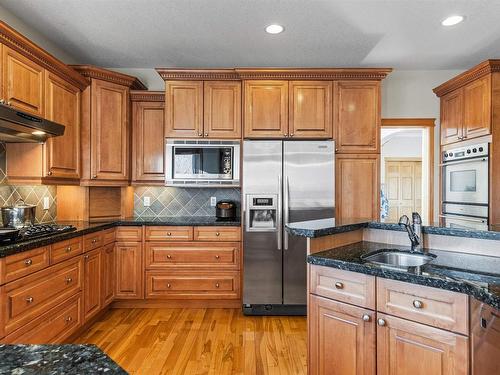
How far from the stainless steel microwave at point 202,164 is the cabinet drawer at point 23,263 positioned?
1.45 metres

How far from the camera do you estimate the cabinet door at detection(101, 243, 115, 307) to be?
2984 mm

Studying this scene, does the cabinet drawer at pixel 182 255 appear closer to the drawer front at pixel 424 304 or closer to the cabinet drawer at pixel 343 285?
the cabinet drawer at pixel 343 285

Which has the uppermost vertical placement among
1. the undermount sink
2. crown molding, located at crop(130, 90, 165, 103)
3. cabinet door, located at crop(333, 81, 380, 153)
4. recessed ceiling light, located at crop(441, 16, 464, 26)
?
recessed ceiling light, located at crop(441, 16, 464, 26)

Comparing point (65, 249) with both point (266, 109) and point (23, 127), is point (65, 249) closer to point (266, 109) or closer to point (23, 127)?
point (23, 127)

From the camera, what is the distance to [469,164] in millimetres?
3219

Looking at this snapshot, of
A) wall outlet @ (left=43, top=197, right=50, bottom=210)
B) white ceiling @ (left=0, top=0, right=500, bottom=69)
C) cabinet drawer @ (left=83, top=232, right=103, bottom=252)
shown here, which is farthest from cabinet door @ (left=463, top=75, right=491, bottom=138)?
wall outlet @ (left=43, top=197, right=50, bottom=210)

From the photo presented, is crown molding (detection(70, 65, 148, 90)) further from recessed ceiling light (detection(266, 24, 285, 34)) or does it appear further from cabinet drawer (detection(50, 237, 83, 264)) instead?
cabinet drawer (detection(50, 237, 83, 264))

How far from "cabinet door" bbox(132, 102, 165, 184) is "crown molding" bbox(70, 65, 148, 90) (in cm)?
23

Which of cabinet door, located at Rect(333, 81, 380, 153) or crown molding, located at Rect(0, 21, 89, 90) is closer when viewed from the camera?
crown molding, located at Rect(0, 21, 89, 90)

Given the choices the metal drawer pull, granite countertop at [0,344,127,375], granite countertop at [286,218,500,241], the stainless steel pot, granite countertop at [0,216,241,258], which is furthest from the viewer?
the stainless steel pot

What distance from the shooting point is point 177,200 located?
3799 mm

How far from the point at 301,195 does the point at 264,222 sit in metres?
0.46

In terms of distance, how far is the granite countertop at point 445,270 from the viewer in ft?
3.95

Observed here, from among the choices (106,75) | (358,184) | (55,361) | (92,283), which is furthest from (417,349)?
(106,75)
